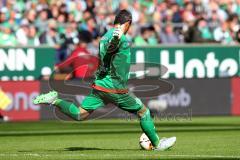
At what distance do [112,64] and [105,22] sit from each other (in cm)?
1442

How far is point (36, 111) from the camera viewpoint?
25484mm

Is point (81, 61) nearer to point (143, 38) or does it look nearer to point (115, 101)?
point (143, 38)

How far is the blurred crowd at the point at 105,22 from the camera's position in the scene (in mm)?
27031

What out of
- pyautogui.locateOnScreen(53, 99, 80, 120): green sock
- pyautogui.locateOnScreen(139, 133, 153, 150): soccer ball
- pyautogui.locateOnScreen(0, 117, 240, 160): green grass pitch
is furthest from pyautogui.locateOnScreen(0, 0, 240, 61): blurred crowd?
pyautogui.locateOnScreen(53, 99, 80, 120): green sock

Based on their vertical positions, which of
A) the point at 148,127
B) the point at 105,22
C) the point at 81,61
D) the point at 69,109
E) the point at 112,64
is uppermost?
the point at 112,64

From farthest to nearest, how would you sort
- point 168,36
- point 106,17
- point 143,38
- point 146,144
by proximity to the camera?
point 106,17
point 168,36
point 143,38
point 146,144

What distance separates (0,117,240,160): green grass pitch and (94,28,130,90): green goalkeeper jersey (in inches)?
44.6

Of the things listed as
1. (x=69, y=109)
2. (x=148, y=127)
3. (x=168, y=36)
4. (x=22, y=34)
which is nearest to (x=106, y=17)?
(x=168, y=36)

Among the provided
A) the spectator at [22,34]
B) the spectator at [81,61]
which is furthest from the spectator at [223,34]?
the spectator at [22,34]

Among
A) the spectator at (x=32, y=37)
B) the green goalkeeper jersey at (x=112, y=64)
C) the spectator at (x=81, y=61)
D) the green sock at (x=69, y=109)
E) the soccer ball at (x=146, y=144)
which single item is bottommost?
the spectator at (x=81, y=61)

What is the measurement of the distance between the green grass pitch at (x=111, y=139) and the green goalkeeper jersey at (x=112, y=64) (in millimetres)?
1132

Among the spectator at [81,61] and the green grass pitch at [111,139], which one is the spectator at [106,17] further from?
the green grass pitch at [111,139]

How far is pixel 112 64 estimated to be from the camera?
1434 centimetres

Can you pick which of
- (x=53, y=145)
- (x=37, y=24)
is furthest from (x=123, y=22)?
(x=37, y=24)
